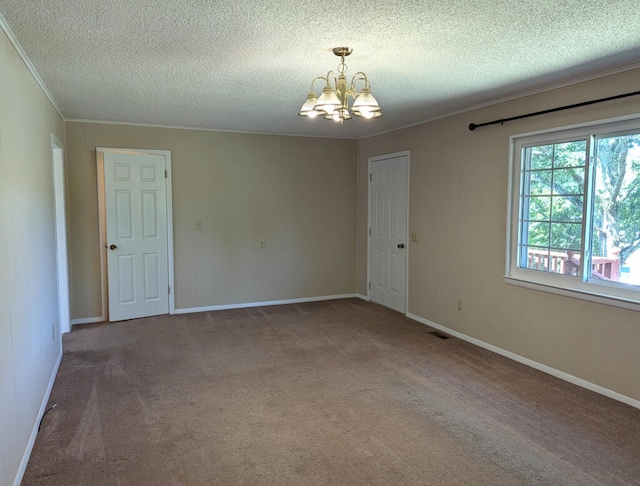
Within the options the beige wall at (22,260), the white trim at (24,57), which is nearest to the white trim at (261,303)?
the beige wall at (22,260)

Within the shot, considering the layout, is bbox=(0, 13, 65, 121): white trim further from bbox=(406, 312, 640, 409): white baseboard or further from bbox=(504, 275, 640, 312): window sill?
bbox=(406, 312, 640, 409): white baseboard

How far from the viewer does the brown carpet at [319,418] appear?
2.44m

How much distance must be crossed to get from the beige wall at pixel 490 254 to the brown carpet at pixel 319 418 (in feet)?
0.81

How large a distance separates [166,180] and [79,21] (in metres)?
3.33

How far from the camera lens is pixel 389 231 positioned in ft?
19.7

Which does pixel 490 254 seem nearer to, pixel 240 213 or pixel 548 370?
pixel 548 370

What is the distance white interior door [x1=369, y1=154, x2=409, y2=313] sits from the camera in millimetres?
5703

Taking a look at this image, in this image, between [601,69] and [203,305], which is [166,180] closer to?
[203,305]

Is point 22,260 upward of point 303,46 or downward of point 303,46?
downward

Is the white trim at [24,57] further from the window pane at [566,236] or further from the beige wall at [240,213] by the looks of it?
the window pane at [566,236]

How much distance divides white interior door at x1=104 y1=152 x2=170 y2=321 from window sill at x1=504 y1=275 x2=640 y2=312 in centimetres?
409

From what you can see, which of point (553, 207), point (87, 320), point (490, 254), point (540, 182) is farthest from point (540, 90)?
point (87, 320)

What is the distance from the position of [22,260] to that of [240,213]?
345cm

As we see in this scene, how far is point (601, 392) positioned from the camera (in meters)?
3.37
